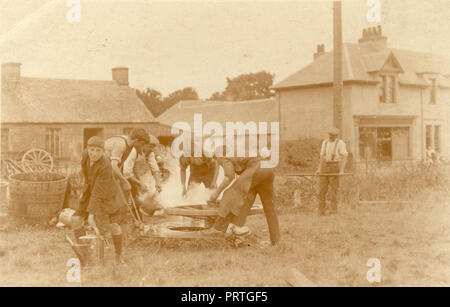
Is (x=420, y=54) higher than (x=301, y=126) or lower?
higher

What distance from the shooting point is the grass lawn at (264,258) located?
5.41m

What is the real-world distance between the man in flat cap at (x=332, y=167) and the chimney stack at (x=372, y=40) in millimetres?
17242

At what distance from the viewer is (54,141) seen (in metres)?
21.0

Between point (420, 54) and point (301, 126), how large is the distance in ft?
33.2

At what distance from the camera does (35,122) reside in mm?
19938

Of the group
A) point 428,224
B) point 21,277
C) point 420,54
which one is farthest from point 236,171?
point 420,54

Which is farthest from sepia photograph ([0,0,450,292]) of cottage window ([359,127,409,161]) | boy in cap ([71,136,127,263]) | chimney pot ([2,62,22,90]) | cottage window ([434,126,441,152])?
cottage window ([434,126,441,152])

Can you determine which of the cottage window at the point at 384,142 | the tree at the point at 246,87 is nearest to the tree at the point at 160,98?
the tree at the point at 246,87

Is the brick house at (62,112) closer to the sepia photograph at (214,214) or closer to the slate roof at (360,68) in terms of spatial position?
the sepia photograph at (214,214)

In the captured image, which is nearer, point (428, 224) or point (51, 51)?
point (428, 224)

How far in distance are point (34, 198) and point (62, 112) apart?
500 inches

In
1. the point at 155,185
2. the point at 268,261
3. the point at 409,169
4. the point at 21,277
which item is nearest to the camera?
the point at 21,277

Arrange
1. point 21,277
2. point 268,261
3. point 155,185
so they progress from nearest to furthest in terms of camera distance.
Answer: point 21,277, point 268,261, point 155,185

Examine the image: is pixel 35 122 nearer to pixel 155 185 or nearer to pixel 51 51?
pixel 51 51
